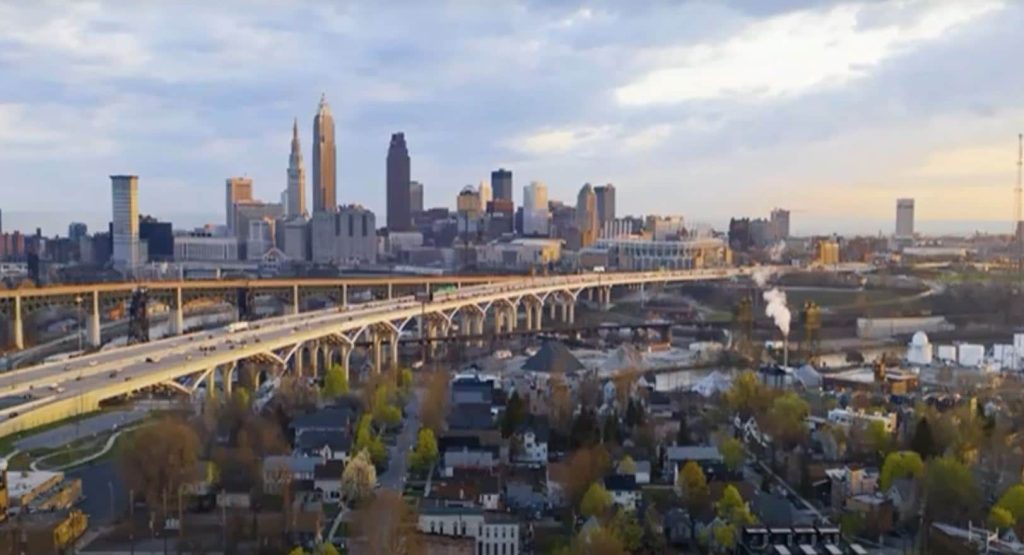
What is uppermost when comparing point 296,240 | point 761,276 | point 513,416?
point 296,240

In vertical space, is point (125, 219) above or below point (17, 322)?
above

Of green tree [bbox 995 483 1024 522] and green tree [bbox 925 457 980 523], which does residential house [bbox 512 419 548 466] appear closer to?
green tree [bbox 925 457 980 523]

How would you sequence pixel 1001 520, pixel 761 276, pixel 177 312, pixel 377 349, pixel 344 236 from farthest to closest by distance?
pixel 344 236 < pixel 761 276 < pixel 177 312 < pixel 377 349 < pixel 1001 520

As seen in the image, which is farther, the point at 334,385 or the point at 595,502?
the point at 334,385

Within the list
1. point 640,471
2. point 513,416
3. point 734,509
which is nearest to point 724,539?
point 734,509

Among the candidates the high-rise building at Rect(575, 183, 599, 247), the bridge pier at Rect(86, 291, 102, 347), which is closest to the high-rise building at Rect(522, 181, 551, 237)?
the high-rise building at Rect(575, 183, 599, 247)

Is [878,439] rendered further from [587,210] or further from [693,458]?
[587,210]

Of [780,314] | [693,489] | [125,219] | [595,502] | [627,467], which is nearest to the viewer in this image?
[595,502]
